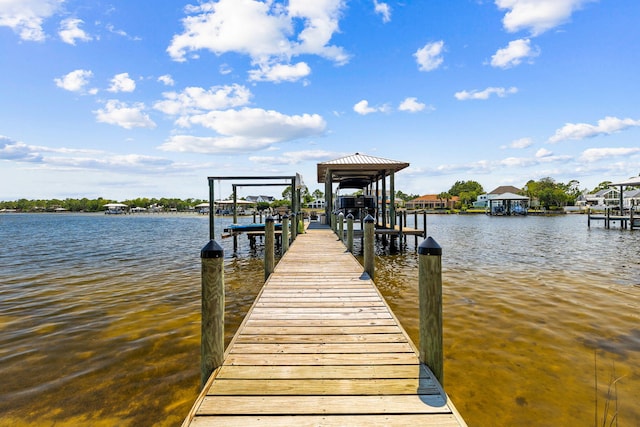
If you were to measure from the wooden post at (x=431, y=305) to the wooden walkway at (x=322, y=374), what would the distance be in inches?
5.3

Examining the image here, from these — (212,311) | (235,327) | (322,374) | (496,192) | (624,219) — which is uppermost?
(496,192)

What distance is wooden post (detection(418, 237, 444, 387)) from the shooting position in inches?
122

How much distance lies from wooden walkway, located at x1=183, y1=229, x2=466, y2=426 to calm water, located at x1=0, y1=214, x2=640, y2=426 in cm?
134

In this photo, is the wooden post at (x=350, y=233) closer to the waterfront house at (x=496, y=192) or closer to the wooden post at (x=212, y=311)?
the wooden post at (x=212, y=311)

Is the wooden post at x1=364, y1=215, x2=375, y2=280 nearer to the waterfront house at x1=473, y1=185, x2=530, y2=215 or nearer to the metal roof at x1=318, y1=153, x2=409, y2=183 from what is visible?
the metal roof at x1=318, y1=153, x2=409, y2=183

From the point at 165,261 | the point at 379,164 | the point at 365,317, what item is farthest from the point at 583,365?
the point at 165,261

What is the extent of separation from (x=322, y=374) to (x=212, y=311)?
122cm

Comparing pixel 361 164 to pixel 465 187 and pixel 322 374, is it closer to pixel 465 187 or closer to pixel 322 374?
pixel 322 374

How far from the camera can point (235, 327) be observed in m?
6.78

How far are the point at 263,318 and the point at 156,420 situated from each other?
1.62 m

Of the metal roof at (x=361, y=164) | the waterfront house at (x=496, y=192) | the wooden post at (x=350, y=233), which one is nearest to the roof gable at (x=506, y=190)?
the waterfront house at (x=496, y=192)

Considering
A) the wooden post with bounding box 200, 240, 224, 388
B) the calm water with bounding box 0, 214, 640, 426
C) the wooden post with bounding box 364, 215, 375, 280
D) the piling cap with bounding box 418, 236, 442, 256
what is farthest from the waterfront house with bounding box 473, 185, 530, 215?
the wooden post with bounding box 200, 240, 224, 388

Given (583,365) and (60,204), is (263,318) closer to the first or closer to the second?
(583,365)

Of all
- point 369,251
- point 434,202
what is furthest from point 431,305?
point 434,202
